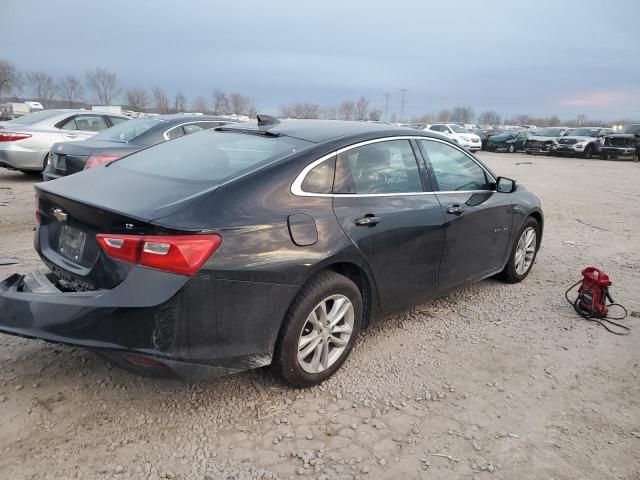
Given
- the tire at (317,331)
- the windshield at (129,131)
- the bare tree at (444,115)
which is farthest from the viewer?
the bare tree at (444,115)

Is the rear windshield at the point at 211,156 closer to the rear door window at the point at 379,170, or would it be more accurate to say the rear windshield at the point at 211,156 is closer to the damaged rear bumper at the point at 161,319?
the rear door window at the point at 379,170

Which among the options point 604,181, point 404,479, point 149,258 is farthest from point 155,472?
point 604,181

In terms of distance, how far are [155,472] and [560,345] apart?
295 cm

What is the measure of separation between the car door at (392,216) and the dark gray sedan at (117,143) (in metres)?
4.00

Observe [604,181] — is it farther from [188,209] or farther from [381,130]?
[188,209]

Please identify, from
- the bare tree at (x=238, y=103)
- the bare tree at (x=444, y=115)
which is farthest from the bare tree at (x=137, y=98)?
the bare tree at (x=444, y=115)

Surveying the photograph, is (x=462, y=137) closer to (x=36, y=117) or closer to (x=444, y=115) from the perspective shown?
(x=36, y=117)

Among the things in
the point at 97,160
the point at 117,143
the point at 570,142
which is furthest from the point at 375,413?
the point at 570,142

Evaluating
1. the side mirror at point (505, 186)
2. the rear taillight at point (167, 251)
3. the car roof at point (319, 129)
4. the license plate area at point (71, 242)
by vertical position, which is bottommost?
the license plate area at point (71, 242)

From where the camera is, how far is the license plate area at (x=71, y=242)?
8.25 ft

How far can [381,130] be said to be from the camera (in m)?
3.47

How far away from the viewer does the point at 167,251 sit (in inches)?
87.1

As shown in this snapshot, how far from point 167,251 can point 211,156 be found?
3.57 ft

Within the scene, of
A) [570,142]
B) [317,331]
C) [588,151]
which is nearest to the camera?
[317,331]
